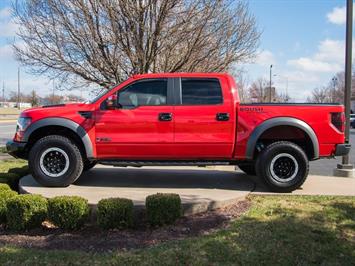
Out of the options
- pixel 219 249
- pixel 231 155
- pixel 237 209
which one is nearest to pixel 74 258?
pixel 219 249

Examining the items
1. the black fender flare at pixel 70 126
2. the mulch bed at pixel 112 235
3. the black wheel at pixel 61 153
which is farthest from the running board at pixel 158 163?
the mulch bed at pixel 112 235

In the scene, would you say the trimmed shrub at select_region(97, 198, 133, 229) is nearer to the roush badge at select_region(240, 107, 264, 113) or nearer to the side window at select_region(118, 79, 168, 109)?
the side window at select_region(118, 79, 168, 109)

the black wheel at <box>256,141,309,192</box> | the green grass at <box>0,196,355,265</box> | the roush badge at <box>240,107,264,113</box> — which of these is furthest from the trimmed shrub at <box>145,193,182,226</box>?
the roush badge at <box>240,107,264,113</box>

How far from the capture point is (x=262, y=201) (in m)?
6.59

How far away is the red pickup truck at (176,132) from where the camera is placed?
7215 mm

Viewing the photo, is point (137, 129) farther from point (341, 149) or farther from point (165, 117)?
point (341, 149)

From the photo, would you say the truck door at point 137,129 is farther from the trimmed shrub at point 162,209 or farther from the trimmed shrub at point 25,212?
the trimmed shrub at point 25,212

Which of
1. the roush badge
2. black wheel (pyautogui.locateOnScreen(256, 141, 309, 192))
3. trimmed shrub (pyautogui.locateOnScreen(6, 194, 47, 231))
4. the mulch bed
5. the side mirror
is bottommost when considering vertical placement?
the mulch bed

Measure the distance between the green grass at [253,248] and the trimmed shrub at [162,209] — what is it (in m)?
0.67

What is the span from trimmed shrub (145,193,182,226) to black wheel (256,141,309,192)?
207cm

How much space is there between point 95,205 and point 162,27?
631 cm

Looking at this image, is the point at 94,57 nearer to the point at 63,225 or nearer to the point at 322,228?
the point at 63,225

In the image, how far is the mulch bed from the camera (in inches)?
200

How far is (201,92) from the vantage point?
744cm
